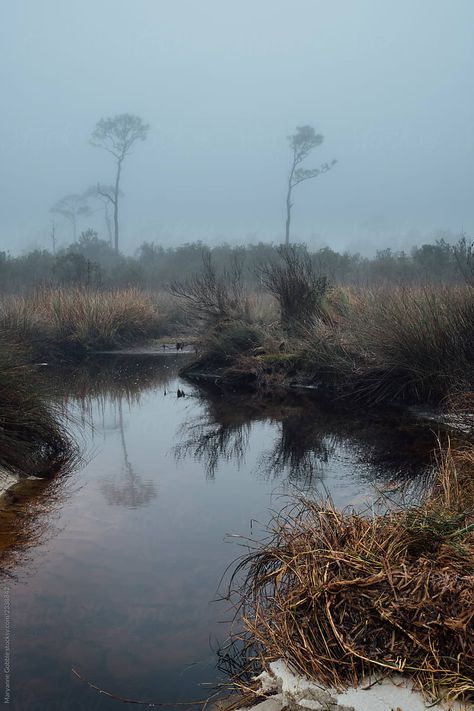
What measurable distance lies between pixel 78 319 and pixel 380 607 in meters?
16.3

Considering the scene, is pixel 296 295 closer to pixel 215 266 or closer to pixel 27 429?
pixel 27 429

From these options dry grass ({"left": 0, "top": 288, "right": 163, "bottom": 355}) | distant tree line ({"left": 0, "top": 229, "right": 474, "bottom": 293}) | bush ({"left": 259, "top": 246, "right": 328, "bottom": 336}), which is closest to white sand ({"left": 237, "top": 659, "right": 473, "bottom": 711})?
bush ({"left": 259, "top": 246, "right": 328, "bottom": 336})

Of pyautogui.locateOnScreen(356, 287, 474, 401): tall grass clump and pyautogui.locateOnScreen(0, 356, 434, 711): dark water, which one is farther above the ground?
pyautogui.locateOnScreen(356, 287, 474, 401): tall grass clump

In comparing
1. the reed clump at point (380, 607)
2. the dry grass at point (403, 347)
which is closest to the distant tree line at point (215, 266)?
the dry grass at point (403, 347)

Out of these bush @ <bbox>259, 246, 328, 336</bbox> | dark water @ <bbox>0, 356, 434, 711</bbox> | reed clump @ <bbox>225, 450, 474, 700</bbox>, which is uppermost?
bush @ <bbox>259, 246, 328, 336</bbox>

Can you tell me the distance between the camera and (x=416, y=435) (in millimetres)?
8492

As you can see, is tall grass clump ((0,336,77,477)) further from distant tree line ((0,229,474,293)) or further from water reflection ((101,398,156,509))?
distant tree line ((0,229,474,293))

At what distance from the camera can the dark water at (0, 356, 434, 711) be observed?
3.54 m

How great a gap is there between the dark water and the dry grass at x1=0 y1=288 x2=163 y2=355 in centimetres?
670

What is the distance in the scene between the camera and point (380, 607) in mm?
A: 2826

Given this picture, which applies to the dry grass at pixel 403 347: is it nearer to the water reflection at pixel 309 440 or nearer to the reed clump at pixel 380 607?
the water reflection at pixel 309 440

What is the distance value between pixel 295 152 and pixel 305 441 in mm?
44430

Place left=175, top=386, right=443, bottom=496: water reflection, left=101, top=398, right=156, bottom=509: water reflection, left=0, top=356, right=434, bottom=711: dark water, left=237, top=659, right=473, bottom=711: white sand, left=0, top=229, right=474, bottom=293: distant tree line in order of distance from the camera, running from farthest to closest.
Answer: left=0, top=229, right=474, bottom=293: distant tree line < left=175, top=386, right=443, bottom=496: water reflection < left=101, top=398, right=156, bottom=509: water reflection < left=0, top=356, right=434, bottom=711: dark water < left=237, top=659, right=473, bottom=711: white sand

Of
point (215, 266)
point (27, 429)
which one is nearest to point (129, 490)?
point (27, 429)
